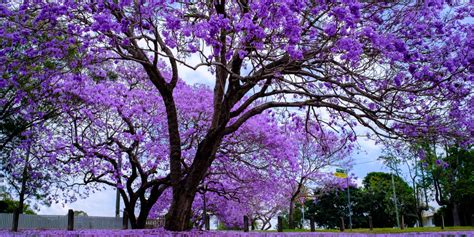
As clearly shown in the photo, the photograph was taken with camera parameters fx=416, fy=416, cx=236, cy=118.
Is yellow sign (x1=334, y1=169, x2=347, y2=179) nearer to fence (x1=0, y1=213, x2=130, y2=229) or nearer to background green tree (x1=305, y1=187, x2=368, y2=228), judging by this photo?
fence (x1=0, y1=213, x2=130, y2=229)

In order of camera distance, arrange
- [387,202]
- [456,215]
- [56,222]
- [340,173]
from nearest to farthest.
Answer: [56,222]
[340,173]
[456,215]
[387,202]

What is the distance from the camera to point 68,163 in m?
14.7

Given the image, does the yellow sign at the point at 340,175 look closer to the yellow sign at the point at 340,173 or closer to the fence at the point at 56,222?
the yellow sign at the point at 340,173

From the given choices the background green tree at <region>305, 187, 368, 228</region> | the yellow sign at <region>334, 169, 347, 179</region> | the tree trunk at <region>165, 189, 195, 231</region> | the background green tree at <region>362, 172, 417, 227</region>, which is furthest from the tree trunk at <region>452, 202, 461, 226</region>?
the tree trunk at <region>165, 189, 195, 231</region>

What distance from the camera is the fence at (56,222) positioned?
63.2 feet

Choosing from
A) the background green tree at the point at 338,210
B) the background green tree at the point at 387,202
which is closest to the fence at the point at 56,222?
the background green tree at the point at 338,210

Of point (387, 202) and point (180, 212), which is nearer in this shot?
point (180, 212)

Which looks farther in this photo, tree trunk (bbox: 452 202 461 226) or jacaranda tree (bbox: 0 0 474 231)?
tree trunk (bbox: 452 202 461 226)

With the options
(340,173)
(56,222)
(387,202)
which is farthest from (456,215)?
(56,222)

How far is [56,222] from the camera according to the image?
20.5 meters

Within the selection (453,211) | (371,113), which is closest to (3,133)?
(371,113)

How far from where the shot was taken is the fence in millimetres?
19266

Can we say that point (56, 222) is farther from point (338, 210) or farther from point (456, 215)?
point (338, 210)

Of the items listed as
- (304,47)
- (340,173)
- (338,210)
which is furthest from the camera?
(338,210)
